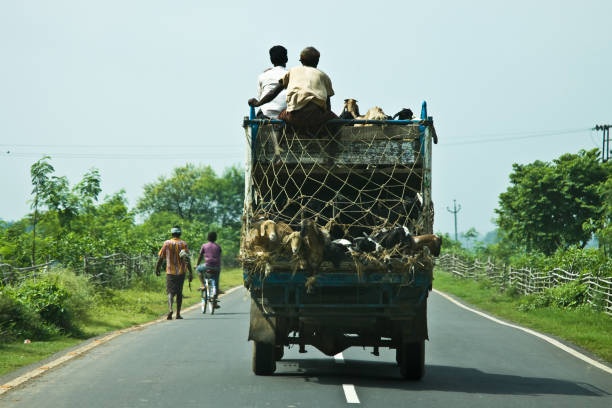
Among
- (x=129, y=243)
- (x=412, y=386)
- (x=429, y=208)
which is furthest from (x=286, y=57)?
(x=129, y=243)

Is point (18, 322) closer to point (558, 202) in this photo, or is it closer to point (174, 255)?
point (174, 255)

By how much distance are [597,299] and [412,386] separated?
12.5 m

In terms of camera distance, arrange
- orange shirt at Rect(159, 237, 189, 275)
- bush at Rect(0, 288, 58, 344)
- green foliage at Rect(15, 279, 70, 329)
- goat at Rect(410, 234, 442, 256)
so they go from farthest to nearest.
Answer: orange shirt at Rect(159, 237, 189, 275) → green foliage at Rect(15, 279, 70, 329) → bush at Rect(0, 288, 58, 344) → goat at Rect(410, 234, 442, 256)

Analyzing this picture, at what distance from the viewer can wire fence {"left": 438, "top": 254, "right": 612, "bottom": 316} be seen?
20.5 m

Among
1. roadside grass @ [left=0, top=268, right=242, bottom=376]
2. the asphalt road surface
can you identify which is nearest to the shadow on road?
the asphalt road surface

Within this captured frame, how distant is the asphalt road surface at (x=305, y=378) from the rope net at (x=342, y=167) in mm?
1954

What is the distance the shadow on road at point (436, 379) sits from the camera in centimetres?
937

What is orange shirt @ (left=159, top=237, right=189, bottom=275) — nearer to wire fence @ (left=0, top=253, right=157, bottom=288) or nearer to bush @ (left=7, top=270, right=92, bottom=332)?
bush @ (left=7, top=270, right=92, bottom=332)

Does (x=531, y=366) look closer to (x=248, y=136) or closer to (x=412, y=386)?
(x=412, y=386)

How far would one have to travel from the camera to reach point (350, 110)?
1090 centimetres

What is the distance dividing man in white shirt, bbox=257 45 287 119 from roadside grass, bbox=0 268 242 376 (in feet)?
15.0

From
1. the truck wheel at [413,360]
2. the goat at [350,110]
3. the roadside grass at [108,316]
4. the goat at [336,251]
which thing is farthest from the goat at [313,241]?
the roadside grass at [108,316]

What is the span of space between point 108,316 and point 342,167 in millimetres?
10586

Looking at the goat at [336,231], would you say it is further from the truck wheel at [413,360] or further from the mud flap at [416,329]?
the truck wheel at [413,360]
